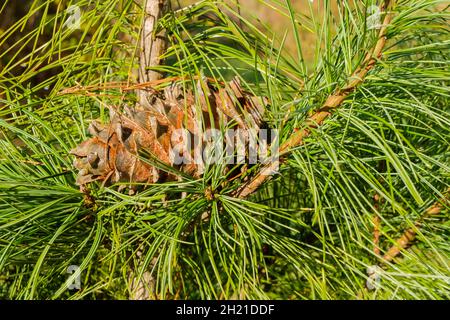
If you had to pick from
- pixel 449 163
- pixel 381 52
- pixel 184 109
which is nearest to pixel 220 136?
pixel 184 109

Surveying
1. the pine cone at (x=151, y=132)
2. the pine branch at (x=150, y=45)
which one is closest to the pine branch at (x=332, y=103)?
the pine cone at (x=151, y=132)

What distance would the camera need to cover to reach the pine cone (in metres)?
0.49

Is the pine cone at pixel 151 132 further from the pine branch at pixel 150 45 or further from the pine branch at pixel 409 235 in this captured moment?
the pine branch at pixel 409 235

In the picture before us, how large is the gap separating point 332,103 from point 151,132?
0.15m

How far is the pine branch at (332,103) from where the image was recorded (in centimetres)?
49

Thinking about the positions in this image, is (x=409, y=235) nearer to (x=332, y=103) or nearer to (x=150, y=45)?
(x=332, y=103)

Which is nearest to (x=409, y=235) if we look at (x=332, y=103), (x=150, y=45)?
(x=332, y=103)

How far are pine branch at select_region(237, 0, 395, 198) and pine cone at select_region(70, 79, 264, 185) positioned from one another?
3 centimetres

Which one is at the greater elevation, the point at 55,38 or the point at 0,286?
the point at 55,38

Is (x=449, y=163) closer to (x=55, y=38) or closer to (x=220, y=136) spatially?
(x=220, y=136)

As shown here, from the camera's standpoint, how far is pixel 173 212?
527mm

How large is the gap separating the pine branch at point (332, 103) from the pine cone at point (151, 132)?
1.3 inches

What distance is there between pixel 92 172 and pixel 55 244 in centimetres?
9

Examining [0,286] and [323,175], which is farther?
[0,286]
